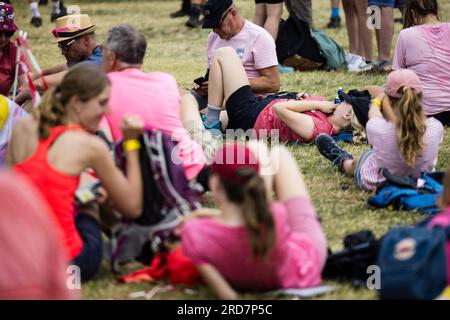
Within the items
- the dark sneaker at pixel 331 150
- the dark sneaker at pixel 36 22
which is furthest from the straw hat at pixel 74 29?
the dark sneaker at pixel 36 22

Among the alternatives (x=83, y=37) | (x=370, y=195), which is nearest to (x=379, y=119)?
(x=370, y=195)

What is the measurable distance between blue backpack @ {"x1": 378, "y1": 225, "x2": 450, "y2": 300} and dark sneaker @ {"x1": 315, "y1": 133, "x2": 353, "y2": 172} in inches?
95.5

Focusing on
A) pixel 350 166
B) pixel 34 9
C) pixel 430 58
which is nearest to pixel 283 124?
pixel 350 166

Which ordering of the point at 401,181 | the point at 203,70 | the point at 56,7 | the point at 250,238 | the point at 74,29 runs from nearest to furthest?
the point at 250,238
the point at 401,181
the point at 74,29
the point at 203,70
the point at 56,7

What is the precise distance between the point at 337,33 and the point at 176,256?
9.73 meters

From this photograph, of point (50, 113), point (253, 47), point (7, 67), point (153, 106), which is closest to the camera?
point (50, 113)

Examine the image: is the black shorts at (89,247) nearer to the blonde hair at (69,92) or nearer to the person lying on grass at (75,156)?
the person lying on grass at (75,156)

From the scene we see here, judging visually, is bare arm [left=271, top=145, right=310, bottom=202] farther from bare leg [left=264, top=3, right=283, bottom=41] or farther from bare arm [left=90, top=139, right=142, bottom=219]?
bare leg [left=264, top=3, right=283, bottom=41]

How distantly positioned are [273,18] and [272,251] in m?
6.57

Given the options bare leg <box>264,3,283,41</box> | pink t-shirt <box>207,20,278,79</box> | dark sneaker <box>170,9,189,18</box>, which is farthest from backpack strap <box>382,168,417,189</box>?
dark sneaker <box>170,9,189,18</box>

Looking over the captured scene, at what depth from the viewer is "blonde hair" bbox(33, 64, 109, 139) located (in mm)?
4398

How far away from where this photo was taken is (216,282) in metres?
4.03

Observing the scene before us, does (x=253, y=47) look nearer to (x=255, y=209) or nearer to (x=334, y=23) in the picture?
(x=255, y=209)

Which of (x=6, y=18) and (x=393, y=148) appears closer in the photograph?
(x=393, y=148)
